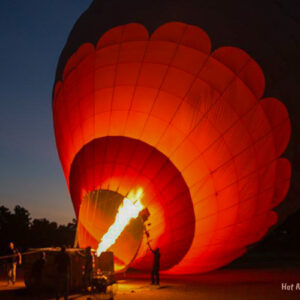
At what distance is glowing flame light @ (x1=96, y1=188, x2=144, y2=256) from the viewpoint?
6.97 m

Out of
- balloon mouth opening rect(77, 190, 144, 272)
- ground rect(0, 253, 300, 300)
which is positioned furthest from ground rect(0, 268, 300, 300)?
balloon mouth opening rect(77, 190, 144, 272)

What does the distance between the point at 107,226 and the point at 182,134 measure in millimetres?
2015

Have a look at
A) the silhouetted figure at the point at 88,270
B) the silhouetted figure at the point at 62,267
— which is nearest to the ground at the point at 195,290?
the silhouetted figure at the point at 88,270

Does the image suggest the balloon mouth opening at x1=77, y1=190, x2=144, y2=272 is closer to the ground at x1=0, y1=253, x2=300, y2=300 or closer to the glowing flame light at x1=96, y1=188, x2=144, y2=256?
the glowing flame light at x1=96, y1=188, x2=144, y2=256

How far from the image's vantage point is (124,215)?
6.98m

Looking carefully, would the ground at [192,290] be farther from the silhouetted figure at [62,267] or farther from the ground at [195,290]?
the silhouetted figure at [62,267]

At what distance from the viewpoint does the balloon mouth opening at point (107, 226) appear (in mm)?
7031

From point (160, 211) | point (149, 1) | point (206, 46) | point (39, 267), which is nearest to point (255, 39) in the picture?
point (206, 46)

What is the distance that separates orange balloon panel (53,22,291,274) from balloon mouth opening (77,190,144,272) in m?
0.09

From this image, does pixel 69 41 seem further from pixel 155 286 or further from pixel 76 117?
pixel 155 286

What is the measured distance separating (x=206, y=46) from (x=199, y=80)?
544mm

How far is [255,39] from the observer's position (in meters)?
6.74

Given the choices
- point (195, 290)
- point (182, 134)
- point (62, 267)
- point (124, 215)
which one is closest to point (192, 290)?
point (195, 290)

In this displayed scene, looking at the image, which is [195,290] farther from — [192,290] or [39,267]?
[39,267]
